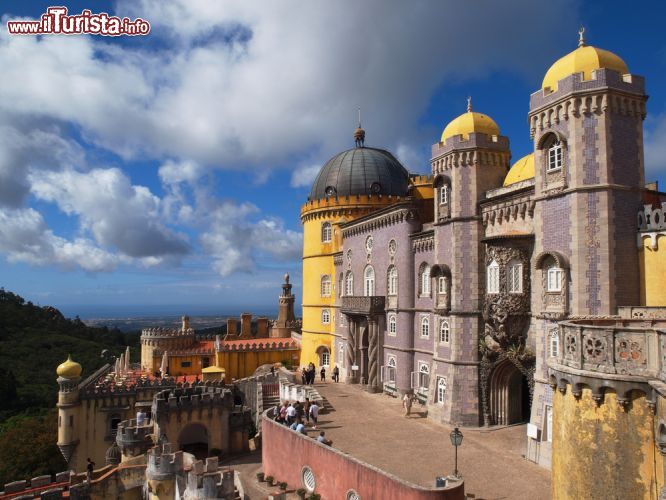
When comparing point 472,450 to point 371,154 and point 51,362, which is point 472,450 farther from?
point 51,362

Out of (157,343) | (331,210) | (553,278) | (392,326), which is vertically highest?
(331,210)

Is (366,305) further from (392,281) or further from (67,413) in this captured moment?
(67,413)

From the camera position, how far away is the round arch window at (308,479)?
19.6 m

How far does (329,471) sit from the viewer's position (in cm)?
1853

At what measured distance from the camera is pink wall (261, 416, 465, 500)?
1500 centimetres

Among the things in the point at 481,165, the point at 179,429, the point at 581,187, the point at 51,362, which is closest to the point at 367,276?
the point at 481,165

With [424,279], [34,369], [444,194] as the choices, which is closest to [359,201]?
[424,279]

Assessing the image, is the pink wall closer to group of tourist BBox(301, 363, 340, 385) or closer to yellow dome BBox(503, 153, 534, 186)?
group of tourist BBox(301, 363, 340, 385)

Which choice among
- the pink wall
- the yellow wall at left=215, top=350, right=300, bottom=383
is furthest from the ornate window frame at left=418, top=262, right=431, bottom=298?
the yellow wall at left=215, top=350, right=300, bottom=383

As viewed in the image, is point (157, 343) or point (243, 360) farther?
point (157, 343)

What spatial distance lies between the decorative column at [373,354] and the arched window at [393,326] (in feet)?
3.99

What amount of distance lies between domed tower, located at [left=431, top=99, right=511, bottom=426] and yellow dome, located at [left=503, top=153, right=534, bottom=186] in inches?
17.9

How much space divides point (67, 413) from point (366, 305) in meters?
21.1

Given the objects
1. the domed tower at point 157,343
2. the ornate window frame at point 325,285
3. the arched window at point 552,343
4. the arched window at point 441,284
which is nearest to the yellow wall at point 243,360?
the domed tower at point 157,343
